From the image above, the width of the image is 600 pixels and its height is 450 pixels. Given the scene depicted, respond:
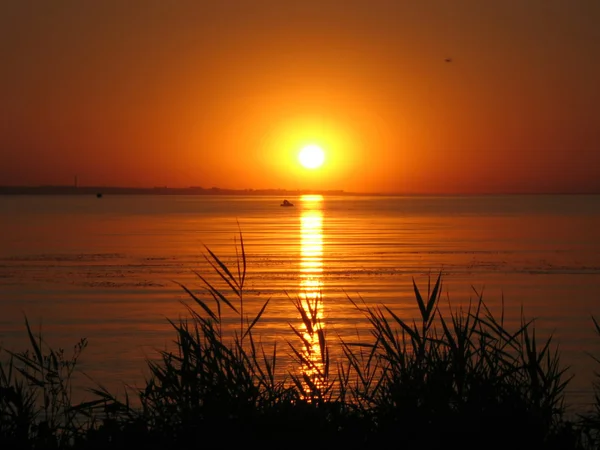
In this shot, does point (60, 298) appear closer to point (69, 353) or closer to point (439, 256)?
point (69, 353)

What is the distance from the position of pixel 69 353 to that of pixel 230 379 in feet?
23.9

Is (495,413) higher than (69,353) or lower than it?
higher

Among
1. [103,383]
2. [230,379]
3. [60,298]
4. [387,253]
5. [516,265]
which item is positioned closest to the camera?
[230,379]

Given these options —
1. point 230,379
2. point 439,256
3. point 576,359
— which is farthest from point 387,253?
point 230,379

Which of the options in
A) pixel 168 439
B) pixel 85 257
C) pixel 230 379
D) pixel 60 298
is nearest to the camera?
pixel 168 439

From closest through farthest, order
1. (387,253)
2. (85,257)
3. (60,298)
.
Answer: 1. (60,298)
2. (85,257)
3. (387,253)

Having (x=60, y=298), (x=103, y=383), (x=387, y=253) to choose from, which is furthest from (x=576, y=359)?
(x=387, y=253)

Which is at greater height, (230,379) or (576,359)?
(230,379)

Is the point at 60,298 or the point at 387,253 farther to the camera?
the point at 387,253

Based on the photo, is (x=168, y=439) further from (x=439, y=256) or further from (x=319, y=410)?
(x=439, y=256)

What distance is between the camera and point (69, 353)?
13.1 metres

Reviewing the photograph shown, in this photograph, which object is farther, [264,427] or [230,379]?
[230,379]

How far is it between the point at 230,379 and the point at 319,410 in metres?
0.84

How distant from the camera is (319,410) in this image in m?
6.00
